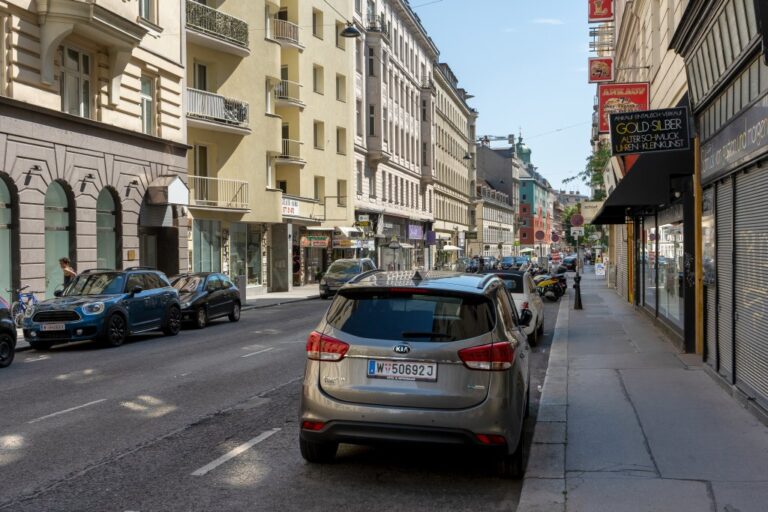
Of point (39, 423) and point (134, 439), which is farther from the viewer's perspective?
point (39, 423)

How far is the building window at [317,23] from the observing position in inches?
1703

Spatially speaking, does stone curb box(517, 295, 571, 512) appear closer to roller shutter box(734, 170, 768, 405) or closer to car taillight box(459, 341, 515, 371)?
car taillight box(459, 341, 515, 371)

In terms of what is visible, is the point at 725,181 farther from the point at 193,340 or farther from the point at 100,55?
the point at 100,55

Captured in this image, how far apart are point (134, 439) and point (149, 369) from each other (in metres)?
5.09

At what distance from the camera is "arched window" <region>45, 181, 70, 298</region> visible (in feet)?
70.4

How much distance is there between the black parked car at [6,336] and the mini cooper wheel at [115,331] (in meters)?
2.64

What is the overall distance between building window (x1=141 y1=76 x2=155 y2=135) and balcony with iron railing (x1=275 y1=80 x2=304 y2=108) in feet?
44.2

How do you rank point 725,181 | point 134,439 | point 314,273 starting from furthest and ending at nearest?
point 314,273, point 725,181, point 134,439

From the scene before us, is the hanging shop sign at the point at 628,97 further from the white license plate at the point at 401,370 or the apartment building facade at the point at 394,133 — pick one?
the apartment building facade at the point at 394,133

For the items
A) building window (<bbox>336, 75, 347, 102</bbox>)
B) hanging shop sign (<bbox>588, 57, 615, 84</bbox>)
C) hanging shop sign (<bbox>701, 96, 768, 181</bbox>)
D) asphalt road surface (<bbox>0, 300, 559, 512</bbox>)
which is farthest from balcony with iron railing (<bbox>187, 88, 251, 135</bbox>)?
hanging shop sign (<bbox>701, 96, 768, 181</bbox>)

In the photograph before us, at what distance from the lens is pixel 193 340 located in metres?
17.1

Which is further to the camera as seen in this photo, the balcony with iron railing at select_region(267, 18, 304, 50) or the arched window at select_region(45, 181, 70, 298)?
the balcony with iron railing at select_region(267, 18, 304, 50)

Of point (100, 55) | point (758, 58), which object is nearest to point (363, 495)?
point (758, 58)

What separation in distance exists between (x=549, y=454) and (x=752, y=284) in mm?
3204
